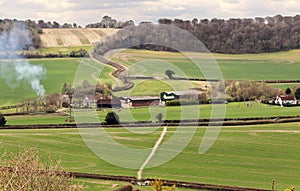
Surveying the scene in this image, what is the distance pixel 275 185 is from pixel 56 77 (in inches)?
2564

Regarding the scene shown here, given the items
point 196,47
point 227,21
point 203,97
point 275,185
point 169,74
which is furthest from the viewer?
point 227,21

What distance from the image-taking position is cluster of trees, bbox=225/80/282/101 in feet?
265

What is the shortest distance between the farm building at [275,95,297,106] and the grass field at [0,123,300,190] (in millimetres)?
15785

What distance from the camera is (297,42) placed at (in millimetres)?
124062

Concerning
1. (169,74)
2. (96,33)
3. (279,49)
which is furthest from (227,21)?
(169,74)

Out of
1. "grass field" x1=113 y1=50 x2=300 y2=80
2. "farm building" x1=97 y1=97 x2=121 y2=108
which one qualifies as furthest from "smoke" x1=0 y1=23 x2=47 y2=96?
"grass field" x1=113 y1=50 x2=300 y2=80

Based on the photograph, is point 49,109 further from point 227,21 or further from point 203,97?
point 227,21

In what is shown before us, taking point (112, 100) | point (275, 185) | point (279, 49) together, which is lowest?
point (275, 185)

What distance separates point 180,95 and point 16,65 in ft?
115

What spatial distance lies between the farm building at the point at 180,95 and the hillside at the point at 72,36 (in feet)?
160

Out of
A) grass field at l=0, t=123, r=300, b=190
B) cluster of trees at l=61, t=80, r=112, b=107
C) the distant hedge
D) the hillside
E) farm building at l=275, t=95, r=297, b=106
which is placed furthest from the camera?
the hillside

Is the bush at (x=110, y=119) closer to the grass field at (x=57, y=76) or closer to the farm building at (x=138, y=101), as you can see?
the farm building at (x=138, y=101)

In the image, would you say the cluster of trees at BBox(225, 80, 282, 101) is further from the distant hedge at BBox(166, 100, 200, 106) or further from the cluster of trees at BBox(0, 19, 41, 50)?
the cluster of trees at BBox(0, 19, 41, 50)

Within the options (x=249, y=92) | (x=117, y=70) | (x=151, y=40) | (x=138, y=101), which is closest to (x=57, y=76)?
(x=117, y=70)
